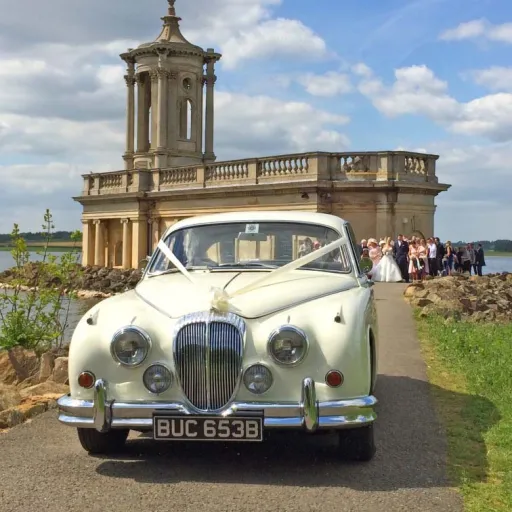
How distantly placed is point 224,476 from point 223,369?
0.72 m

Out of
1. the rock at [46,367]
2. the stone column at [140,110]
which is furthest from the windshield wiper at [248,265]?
the stone column at [140,110]

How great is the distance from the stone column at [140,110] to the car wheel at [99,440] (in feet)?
113

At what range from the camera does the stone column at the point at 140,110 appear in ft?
129

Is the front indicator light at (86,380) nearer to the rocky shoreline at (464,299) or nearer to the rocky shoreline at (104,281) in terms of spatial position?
the rocky shoreline at (464,299)

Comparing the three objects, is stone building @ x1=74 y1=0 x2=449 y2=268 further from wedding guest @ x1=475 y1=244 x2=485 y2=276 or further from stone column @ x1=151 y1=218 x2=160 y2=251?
wedding guest @ x1=475 y1=244 x2=485 y2=276

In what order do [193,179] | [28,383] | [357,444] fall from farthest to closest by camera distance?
[193,179]
[28,383]
[357,444]

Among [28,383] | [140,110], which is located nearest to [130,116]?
[140,110]

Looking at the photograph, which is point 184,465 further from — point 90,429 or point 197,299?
point 197,299

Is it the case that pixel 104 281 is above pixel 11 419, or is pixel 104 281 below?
above

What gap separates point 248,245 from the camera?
22.9 ft

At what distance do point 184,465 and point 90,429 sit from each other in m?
0.76

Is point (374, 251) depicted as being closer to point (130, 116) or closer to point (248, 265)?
point (248, 265)

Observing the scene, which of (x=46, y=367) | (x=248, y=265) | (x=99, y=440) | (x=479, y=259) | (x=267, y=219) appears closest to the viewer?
(x=99, y=440)

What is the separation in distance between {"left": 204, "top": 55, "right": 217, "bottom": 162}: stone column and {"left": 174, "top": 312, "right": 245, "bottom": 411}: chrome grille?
3493 cm
